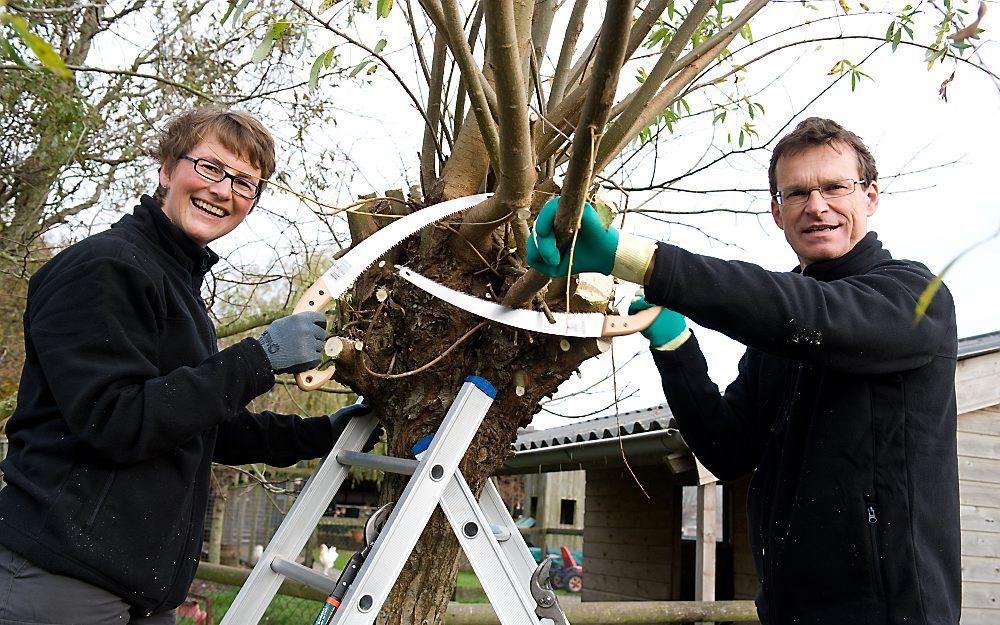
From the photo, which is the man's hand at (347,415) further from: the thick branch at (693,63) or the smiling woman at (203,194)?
the thick branch at (693,63)

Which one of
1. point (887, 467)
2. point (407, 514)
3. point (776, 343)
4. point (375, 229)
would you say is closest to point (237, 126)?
point (375, 229)

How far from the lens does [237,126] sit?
2107 mm

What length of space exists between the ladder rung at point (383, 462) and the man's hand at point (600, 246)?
742mm

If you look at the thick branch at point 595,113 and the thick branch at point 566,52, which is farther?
the thick branch at point 566,52

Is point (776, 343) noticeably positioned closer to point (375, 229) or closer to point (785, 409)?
point (785, 409)

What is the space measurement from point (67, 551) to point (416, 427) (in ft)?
3.07

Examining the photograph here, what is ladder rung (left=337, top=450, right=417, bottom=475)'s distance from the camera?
207 cm

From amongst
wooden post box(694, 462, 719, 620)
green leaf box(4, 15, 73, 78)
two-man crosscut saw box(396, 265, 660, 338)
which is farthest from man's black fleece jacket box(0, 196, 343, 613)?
wooden post box(694, 462, 719, 620)

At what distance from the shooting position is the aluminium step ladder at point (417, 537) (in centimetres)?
182

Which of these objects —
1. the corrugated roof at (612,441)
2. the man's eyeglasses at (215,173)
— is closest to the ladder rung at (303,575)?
the man's eyeglasses at (215,173)

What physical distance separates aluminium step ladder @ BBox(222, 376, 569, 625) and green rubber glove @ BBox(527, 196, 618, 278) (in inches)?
21.0

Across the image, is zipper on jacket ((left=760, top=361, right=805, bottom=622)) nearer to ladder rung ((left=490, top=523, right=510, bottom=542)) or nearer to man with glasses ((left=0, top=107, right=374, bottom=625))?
ladder rung ((left=490, top=523, right=510, bottom=542))

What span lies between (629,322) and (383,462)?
781 millimetres

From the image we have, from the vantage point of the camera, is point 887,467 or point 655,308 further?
point 655,308
